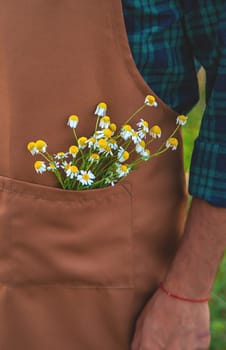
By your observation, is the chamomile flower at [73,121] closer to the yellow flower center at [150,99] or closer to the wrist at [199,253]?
the yellow flower center at [150,99]

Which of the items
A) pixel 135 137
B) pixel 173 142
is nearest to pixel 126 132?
pixel 135 137

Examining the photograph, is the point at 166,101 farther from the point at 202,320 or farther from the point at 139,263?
the point at 202,320

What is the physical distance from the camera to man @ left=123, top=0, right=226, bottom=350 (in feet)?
4.70

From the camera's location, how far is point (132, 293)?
1.53 meters

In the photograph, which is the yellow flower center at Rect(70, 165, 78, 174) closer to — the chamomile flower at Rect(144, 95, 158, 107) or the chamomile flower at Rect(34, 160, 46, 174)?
the chamomile flower at Rect(34, 160, 46, 174)

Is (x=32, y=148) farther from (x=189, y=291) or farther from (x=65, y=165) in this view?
(x=189, y=291)

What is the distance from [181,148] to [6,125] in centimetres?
37

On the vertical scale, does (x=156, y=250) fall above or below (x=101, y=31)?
below

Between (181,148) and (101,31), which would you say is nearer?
(101,31)

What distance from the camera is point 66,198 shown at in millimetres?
1430

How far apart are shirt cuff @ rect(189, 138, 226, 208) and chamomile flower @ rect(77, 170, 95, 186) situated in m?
0.20

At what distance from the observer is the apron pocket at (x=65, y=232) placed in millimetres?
1423

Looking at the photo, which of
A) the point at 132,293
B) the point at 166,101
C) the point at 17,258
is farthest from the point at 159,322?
the point at 166,101

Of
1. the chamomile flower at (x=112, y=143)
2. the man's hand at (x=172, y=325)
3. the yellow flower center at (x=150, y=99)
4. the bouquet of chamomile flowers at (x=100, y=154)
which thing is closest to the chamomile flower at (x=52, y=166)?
the bouquet of chamomile flowers at (x=100, y=154)
